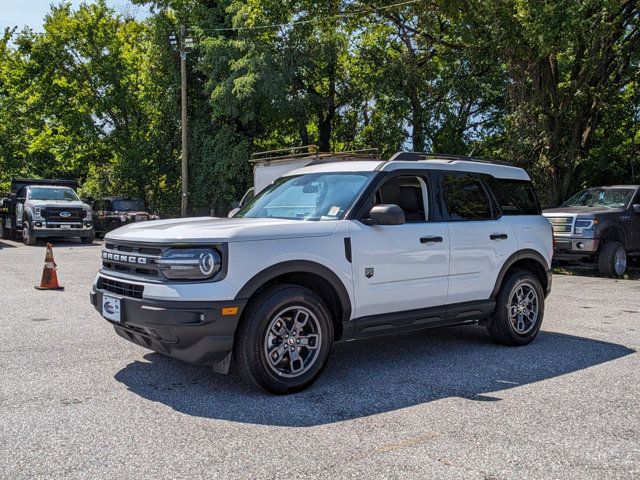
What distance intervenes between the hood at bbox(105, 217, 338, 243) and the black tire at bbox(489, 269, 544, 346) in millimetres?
2290

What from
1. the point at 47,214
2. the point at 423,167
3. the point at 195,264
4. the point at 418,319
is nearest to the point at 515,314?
the point at 418,319

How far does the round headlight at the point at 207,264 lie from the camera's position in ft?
15.0

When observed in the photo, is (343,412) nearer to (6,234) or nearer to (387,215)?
(387,215)

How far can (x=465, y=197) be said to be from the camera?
20.7 feet

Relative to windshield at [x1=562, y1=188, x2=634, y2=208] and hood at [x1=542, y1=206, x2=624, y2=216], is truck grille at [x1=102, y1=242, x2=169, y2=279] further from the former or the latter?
windshield at [x1=562, y1=188, x2=634, y2=208]

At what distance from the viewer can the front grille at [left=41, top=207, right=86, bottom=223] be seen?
20828mm

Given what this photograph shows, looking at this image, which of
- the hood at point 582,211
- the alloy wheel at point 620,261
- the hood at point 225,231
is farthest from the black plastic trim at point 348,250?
the alloy wheel at point 620,261

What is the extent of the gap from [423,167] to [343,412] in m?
2.60

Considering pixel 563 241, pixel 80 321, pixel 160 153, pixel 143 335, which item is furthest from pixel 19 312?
pixel 160 153

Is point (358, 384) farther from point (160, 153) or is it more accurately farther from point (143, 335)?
point (160, 153)

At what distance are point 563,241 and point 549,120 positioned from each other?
6218 mm

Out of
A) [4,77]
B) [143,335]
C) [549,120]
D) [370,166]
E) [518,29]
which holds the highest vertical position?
[4,77]

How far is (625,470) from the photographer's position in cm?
351

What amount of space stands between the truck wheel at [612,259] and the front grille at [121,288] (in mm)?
11119
